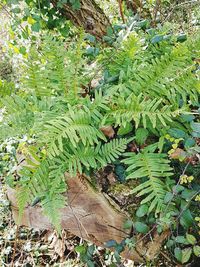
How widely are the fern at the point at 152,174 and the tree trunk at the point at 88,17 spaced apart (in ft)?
5.46

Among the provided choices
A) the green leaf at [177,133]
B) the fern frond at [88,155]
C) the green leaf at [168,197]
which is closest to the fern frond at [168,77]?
the green leaf at [177,133]

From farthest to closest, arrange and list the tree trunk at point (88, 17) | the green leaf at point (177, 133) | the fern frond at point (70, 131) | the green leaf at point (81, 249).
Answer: the tree trunk at point (88, 17), the green leaf at point (81, 249), the green leaf at point (177, 133), the fern frond at point (70, 131)

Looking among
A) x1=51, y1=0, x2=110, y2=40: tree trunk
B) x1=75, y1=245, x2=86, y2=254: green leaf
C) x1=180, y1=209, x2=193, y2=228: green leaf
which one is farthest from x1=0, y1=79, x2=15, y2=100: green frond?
x1=51, y1=0, x2=110, y2=40: tree trunk

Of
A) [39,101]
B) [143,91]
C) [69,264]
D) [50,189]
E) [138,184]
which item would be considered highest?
[39,101]

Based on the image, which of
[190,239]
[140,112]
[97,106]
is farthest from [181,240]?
[97,106]

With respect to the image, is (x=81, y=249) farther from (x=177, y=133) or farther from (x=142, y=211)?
(x=177, y=133)

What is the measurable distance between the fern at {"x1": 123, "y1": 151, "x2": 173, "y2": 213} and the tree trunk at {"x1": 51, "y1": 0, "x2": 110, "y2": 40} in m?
1.66

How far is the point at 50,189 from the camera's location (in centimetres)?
155

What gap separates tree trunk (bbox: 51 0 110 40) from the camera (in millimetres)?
2881

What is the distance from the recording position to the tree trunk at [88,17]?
2881 millimetres

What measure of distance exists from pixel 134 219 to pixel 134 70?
601 millimetres

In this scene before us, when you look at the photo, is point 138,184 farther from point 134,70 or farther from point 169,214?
point 134,70

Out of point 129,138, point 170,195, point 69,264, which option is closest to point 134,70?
point 129,138

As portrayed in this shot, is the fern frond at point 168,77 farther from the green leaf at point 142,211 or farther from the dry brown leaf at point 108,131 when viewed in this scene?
the green leaf at point 142,211
